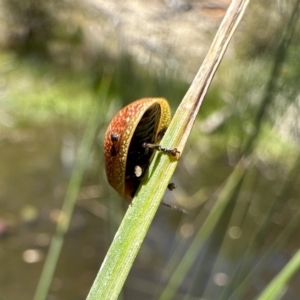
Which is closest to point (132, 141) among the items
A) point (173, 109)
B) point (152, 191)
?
point (152, 191)

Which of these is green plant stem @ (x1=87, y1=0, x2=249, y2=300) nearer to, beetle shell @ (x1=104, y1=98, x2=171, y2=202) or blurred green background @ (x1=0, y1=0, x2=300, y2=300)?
beetle shell @ (x1=104, y1=98, x2=171, y2=202)

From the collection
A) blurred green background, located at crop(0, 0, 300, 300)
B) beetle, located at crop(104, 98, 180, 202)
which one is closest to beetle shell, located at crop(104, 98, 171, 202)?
beetle, located at crop(104, 98, 180, 202)

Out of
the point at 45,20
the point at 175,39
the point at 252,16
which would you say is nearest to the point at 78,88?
the point at 45,20

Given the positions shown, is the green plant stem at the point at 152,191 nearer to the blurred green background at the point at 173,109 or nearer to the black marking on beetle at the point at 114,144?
the black marking on beetle at the point at 114,144

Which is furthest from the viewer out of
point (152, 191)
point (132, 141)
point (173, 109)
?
point (173, 109)

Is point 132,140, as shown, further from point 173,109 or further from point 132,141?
point 173,109

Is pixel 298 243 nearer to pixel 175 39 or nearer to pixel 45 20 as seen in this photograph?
pixel 175 39
